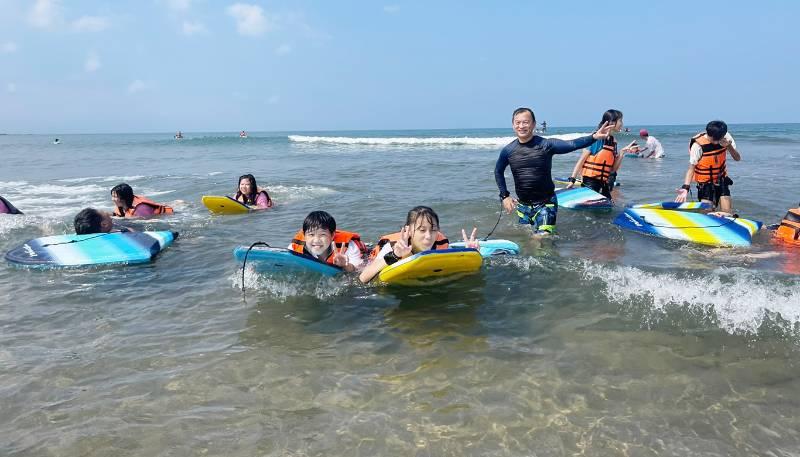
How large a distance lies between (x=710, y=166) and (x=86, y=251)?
31.7 feet

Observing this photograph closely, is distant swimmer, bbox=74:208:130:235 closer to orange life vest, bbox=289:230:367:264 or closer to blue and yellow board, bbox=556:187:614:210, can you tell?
orange life vest, bbox=289:230:367:264

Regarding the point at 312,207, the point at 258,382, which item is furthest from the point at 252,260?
the point at 312,207

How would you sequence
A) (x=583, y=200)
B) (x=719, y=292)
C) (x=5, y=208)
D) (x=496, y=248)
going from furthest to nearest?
(x=5, y=208)
(x=583, y=200)
(x=496, y=248)
(x=719, y=292)

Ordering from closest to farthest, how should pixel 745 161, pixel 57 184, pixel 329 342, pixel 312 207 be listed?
pixel 329 342, pixel 312 207, pixel 57 184, pixel 745 161

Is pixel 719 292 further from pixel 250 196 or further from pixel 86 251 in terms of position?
pixel 250 196

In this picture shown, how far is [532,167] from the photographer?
7.00 meters

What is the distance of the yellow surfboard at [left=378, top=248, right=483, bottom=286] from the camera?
4754 mm

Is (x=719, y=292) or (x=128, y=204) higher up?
(x=128, y=204)

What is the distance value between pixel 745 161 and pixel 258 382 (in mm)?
23841

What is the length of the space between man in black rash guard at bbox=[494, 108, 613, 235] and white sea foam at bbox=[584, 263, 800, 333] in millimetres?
1427

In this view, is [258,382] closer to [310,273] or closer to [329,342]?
[329,342]

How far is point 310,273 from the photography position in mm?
5371

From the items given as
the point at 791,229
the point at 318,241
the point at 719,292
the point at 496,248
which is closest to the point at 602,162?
the point at 791,229

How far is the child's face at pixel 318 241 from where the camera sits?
537 centimetres
